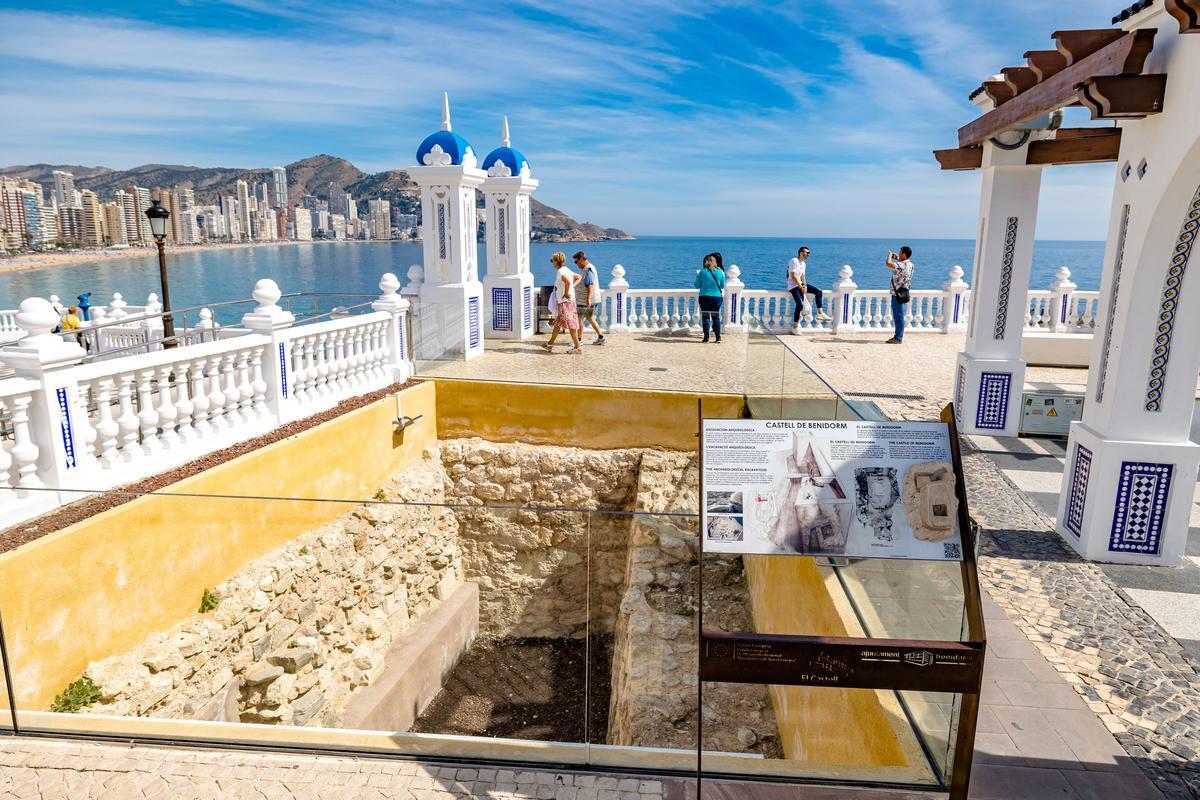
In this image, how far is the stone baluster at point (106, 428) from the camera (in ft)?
18.6

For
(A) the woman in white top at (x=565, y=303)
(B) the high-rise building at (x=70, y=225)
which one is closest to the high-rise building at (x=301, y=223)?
(B) the high-rise building at (x=70, y=225)

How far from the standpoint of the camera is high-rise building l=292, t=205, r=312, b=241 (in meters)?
149

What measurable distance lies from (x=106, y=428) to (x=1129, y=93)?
25.5 feet

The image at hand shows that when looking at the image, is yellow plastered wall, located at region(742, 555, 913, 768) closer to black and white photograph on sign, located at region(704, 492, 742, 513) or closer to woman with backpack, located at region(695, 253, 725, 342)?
black and white photograph on sign, located at region(704, 492, 742, 513)

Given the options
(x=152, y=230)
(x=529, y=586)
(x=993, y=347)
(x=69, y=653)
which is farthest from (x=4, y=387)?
(x=993, y=347)

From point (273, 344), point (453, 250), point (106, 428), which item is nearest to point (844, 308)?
point (453, 250)

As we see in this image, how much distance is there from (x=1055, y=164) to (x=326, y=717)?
955 centimetres

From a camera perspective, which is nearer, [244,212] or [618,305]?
[618,305]

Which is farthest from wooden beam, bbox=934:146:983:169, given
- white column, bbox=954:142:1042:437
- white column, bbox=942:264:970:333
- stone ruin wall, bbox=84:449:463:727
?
stone ruin wall, bbox=84:449:463:727

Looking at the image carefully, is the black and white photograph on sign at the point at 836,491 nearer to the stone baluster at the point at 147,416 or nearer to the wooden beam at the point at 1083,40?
the wooden beam at the point at 1083,40

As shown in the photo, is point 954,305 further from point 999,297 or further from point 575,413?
point 575,413

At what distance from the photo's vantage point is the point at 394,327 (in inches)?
386

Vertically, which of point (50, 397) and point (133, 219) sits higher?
point (133, 219)

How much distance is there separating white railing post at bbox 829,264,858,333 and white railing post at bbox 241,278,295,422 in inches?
476
